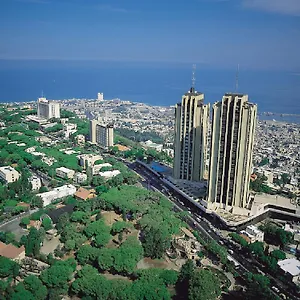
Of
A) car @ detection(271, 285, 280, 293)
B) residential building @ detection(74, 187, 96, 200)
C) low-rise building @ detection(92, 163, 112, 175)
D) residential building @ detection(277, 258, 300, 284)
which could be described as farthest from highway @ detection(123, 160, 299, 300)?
residential building @ detection(74, 187, 96, 200)

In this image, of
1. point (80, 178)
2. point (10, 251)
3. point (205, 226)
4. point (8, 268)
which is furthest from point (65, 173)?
point (8, 268)

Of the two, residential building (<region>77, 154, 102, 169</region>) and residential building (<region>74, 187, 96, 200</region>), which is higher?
residential building (<region>77, 154, 102, 169</region>)

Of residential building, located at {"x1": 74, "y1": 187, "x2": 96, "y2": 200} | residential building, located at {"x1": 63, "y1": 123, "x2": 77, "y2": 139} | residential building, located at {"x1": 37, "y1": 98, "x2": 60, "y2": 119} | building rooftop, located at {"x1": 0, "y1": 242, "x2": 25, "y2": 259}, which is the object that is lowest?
building rooftop, located at {"x1": 0, "y1": 242, "x2": 25, "y2": 259}

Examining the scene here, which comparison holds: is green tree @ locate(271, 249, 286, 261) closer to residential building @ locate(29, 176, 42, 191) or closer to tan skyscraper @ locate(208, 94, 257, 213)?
tan skyscraper @ locate(208, 94, 257, 213)

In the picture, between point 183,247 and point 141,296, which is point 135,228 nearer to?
point 183,247

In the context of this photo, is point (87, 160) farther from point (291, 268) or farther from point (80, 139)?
point (291, 268)

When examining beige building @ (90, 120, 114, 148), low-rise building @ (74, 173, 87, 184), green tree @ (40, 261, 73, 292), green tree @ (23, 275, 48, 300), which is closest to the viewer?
green tree @ (23, 275, 48, 300)
